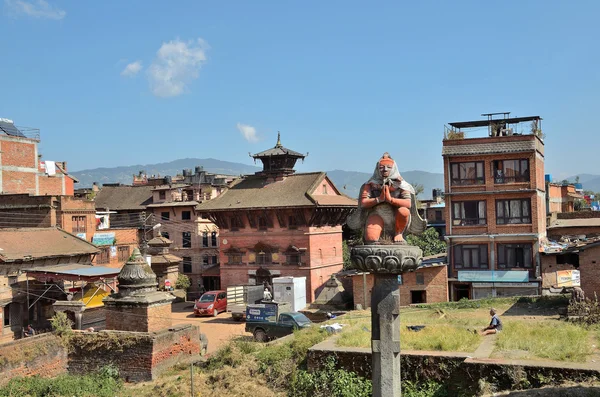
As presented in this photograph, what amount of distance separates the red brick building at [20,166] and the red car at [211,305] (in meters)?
20.9

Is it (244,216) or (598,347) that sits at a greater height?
(244,216)

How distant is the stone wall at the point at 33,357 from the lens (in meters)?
21.9

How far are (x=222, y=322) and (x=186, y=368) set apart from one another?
643 inches

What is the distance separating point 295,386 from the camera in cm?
1727

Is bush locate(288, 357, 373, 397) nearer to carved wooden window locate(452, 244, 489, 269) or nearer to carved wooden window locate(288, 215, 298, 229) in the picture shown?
carved wooden window locate(452, 244, 489, 269)

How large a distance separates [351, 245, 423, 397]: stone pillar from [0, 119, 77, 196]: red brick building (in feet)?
151

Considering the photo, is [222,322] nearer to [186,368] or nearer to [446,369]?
[186,368]

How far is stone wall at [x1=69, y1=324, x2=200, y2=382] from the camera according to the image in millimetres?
22578

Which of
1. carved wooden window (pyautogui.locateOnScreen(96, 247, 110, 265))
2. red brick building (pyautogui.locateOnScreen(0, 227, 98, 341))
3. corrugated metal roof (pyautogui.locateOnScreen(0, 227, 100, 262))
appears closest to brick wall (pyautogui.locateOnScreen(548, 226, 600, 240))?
corrugated metal roof (pyautogui.locateOnScreen(0, 227, 100, 262))

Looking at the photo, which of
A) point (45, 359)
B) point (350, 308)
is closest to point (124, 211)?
point (350, 308)

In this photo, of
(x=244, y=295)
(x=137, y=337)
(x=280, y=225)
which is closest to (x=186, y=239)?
(x=280, y=225)

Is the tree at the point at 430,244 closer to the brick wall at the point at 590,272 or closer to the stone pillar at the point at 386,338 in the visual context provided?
the brick wall at the point at 590,272

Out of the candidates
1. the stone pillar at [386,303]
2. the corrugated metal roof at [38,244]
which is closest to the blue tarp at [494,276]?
the corrugated metal roof at [38,244]

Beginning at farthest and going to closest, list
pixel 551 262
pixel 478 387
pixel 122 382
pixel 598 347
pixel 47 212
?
pixel 47 212
pixel 551 262
pixel 122 382
pixel 598 347
pixel 478 387
